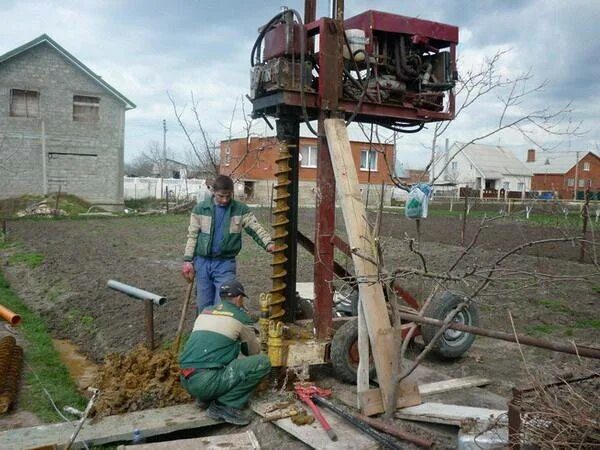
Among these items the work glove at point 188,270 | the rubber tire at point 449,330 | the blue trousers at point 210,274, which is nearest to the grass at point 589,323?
the rubber tire at point 449,330

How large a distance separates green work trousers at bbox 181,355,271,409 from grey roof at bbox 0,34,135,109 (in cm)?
2893

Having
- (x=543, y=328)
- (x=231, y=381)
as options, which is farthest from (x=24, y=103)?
(x=231, y=381)

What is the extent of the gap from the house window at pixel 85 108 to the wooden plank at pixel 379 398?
2977cm

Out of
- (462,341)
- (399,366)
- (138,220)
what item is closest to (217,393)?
(399,366)

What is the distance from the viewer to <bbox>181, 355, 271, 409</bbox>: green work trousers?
15.5ft

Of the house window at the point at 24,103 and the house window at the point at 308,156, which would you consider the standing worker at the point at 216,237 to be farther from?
the house window at the point at 308,156

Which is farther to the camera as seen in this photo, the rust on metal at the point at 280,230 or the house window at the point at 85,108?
the house window at the point at 85,108

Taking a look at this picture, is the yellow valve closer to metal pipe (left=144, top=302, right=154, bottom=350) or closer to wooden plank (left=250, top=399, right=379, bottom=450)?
wooden plank (left=250, top=399, right=379, bottom=450)

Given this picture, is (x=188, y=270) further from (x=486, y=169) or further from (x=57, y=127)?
(x=486, y=169)

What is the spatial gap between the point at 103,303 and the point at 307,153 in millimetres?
30615

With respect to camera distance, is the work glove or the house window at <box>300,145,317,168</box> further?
the house window at <box>300,145,317,168</box>

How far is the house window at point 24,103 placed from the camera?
29.5m

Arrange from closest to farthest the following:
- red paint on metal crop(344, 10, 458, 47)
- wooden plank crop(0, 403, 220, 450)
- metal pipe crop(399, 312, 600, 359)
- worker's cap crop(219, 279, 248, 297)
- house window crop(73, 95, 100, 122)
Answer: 1. metal pipe crop(399, 312, 600, 359)
2. wooden plank crop(0, 403, 220, 450)
3. worker's cap crop(219, 279, 248, 297)
4. red paint on metal crop(344, 10, 458, 47)
5. house window crop(73, 95, 100, 122)

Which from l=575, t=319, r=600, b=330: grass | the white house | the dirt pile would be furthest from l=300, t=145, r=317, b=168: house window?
the dirt pile
